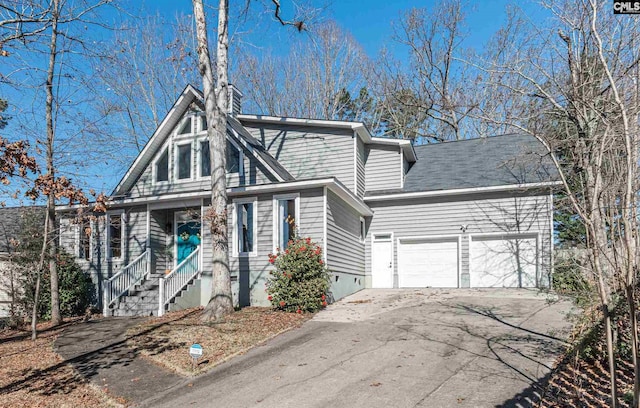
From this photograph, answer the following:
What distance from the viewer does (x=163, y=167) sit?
1703 centimetres

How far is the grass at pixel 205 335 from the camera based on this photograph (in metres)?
8.78

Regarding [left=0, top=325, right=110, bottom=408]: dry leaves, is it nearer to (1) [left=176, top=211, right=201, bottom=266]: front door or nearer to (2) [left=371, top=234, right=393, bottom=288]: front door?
(1) [left=176, top=211, right=201, bottom=266]: front door

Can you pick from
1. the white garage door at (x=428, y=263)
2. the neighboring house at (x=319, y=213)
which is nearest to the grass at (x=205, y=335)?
the neighboring house at (x=319, y=213)

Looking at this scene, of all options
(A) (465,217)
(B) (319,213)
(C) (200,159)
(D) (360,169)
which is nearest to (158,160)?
(C) (200,159)

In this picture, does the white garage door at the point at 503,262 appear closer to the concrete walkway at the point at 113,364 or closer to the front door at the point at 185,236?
the front door at the point at 185,236

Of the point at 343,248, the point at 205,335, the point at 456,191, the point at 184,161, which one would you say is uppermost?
the point at 184,161

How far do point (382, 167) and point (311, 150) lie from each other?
279cm

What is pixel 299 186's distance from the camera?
45.3 feet

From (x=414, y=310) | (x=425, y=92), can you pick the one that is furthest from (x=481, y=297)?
(x=425, y=92)

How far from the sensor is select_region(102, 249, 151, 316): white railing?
14.2 m

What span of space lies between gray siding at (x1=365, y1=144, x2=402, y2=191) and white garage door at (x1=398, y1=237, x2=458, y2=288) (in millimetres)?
2264

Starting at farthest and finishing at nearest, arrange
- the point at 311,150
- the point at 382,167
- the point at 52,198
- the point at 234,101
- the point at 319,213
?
1. the point at 234,101
2. the point at 382,167
3. the point at 311,150
4. the point at 319,213
5. the point at 52,198

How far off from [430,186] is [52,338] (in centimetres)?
1225

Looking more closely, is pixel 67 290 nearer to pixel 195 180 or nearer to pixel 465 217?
pixel 195 180
